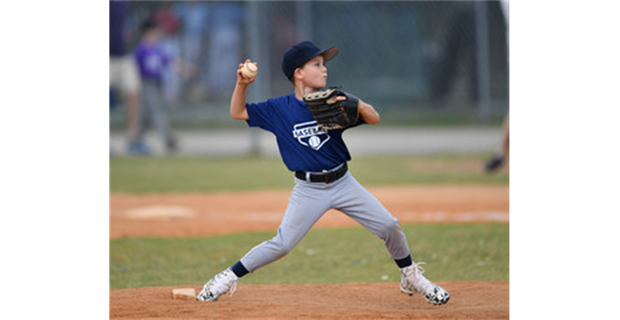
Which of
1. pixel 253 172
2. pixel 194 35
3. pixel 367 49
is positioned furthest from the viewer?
pixel 194 35

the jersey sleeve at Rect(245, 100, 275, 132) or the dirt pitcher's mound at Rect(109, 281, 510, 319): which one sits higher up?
the jersey sleeve at Rect(245, 100, 275, 132)

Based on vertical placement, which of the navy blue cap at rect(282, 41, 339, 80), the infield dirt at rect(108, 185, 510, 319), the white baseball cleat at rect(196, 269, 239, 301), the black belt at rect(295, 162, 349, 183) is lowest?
the infield dirt at rect(108, 185, 510, 319)

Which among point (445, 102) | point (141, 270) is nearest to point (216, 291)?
point (141, 270)

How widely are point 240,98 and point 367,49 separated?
11824 millimetres

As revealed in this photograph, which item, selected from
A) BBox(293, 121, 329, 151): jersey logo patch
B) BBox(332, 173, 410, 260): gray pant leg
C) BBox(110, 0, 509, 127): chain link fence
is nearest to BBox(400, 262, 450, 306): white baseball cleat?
BBox(332, 173, 410, 260): gray pant leg

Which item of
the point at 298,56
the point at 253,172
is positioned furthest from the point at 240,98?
the point at 253,172

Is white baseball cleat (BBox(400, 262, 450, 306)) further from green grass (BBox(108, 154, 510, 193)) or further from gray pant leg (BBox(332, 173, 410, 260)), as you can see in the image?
green grass (BBox(108, 154, 510, 193))

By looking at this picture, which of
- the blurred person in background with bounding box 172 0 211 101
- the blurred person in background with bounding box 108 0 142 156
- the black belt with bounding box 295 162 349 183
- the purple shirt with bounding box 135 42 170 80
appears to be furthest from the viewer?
the blurred person in background with bounding box 172 0 211 101

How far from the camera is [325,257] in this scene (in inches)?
267

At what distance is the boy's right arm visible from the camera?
4.77 m

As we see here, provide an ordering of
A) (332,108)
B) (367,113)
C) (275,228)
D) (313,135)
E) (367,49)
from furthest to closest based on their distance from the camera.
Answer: (367,49)
(275,228)
(313,135)
(367,113)
(332,108)

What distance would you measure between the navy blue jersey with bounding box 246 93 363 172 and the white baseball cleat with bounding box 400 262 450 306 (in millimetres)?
785

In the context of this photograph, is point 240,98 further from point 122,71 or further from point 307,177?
point 122,71

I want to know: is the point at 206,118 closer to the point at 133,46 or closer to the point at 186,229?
the point at 133,46
